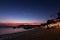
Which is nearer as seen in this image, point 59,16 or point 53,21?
point 53,21

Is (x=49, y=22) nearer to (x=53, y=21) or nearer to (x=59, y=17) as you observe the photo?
(x=53, y=21)

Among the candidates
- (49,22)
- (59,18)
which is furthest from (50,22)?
(59,18)

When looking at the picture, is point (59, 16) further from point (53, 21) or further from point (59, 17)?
point (53, 21)

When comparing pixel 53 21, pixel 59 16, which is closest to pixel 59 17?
pixel 59 16

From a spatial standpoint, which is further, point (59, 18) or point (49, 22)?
point (59, 18)

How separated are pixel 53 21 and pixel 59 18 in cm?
474

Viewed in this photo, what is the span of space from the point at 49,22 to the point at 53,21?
1.73m

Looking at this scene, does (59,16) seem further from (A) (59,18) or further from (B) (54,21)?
(B) (54,21)

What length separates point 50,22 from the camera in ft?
168

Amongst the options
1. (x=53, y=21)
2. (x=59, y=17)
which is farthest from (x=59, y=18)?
(x=53, y=21)

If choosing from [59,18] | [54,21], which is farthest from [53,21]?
[59,18]

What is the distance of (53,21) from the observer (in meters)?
51.9

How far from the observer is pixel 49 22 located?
51.1m

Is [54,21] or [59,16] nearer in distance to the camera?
[54,21]
